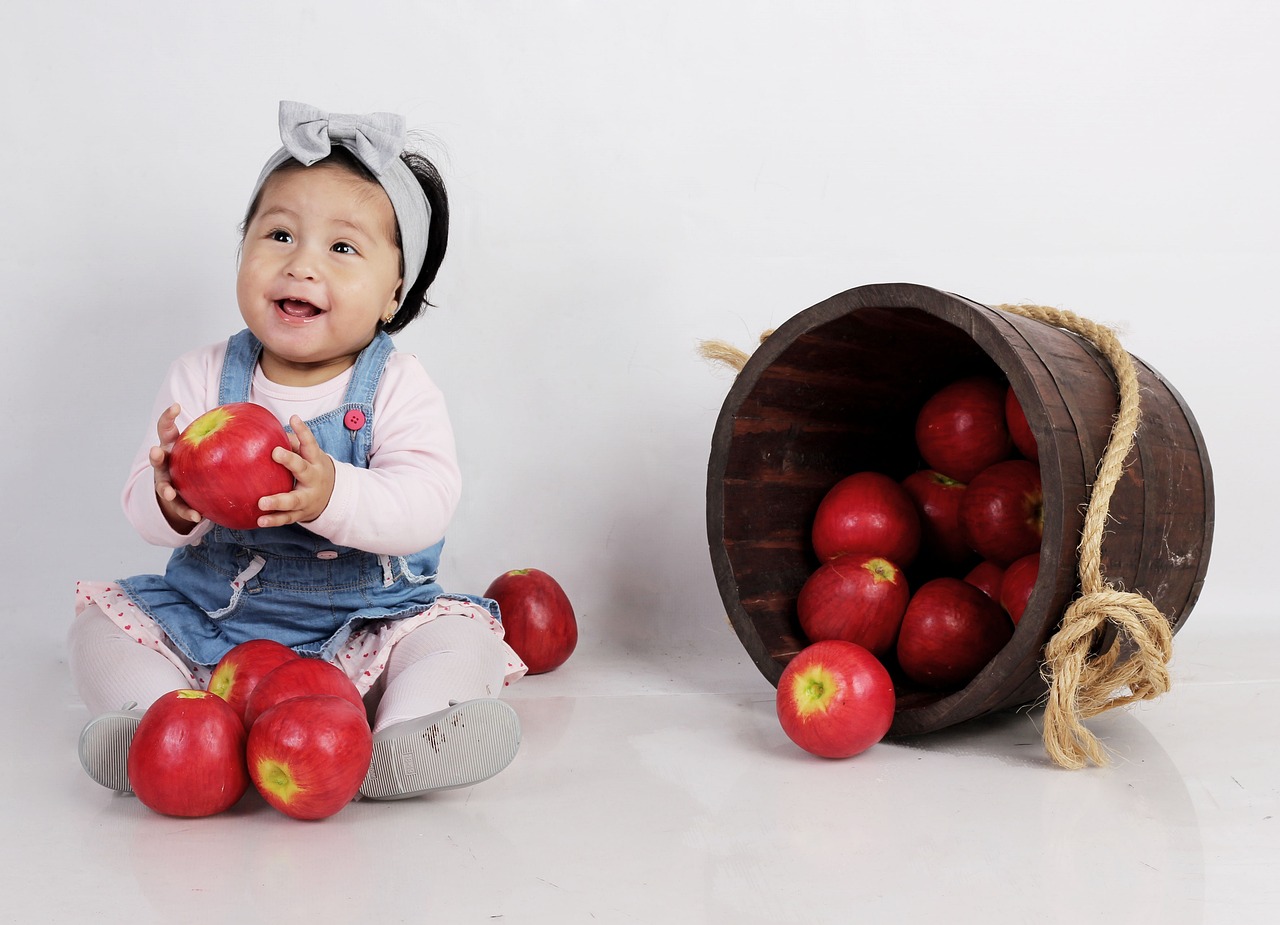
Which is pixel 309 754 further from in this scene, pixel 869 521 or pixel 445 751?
pixel 869 521

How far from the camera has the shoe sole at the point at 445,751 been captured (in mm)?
1383

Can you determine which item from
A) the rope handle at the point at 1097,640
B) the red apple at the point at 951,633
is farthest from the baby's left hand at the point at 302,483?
the rope handle at the point at 1097,640

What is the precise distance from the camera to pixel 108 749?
1.37 metres

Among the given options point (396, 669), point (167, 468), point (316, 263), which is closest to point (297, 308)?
point (316, 263)

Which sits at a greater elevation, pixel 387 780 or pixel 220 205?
pixel 220 205

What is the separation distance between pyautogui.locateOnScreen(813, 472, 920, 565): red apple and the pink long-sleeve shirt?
1.93 feet

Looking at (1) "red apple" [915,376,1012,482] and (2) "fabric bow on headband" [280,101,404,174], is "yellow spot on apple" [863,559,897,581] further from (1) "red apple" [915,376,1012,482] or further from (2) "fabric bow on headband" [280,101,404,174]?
(2) "fabric bow on headband" [280,101,404,174]

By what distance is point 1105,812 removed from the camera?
4.57ft

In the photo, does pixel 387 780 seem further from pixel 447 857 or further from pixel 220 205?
pixel 220 205

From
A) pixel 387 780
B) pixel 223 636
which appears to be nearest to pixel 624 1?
pixel 223 636

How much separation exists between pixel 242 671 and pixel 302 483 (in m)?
0.25

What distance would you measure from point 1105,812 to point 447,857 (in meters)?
0.75

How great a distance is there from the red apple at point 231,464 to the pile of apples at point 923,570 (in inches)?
28.4

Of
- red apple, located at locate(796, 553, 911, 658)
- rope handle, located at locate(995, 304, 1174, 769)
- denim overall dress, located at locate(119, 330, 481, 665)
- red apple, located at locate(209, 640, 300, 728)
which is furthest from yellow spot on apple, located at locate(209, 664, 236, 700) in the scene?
rope handle, located at locate(995, 304, 1174, 769)
